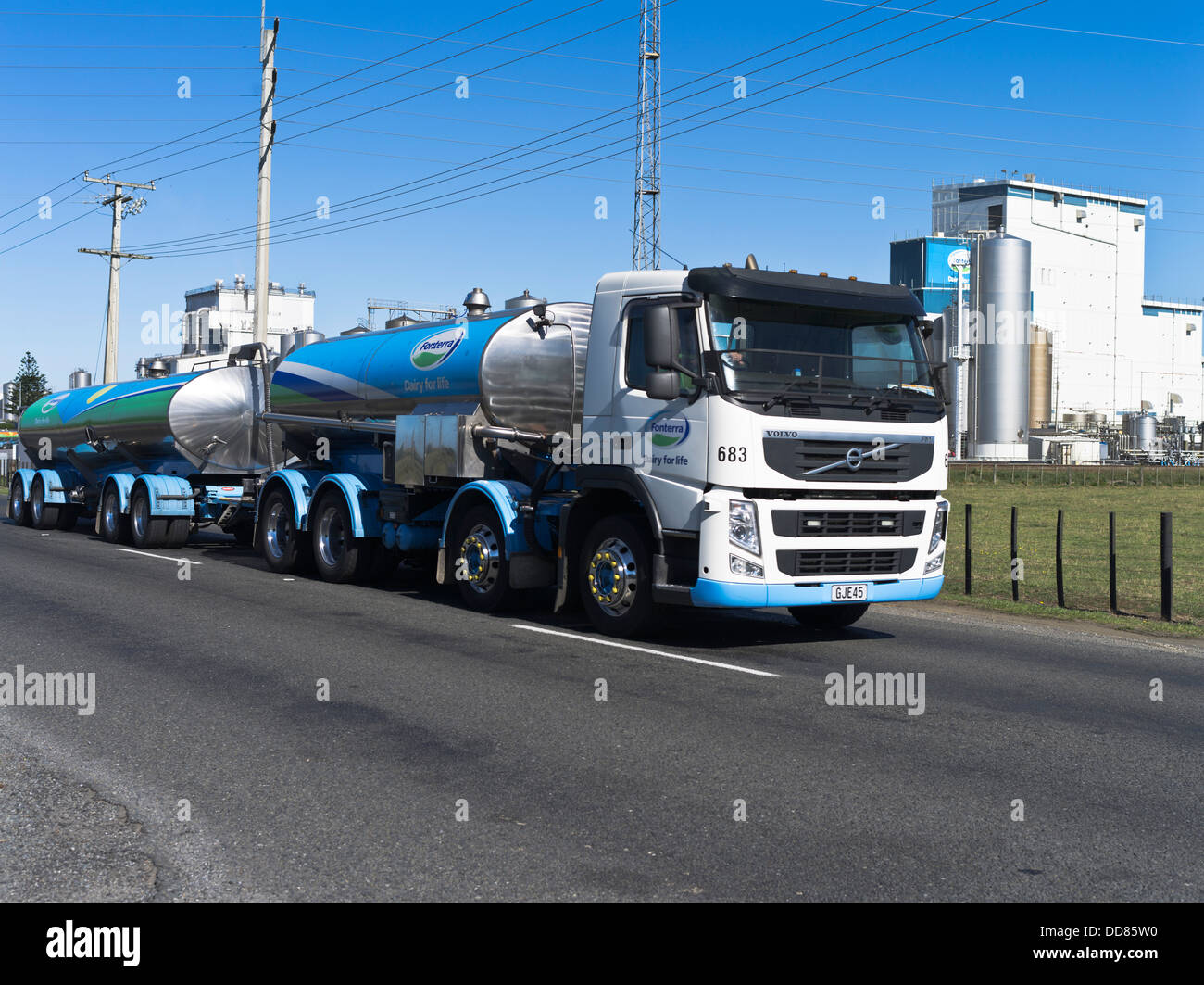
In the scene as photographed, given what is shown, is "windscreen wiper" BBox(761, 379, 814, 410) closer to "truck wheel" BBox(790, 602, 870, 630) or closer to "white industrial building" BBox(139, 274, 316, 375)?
"truck wheel" BBox(790, 602, 870, 630)

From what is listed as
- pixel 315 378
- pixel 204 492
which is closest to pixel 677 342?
pixel 315 378

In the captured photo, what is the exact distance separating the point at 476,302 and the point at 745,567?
595cm

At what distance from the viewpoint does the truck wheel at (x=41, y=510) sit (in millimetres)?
26078

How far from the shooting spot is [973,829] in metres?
5.46

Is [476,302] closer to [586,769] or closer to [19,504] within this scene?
[586,769]

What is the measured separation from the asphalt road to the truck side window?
227 centimetres

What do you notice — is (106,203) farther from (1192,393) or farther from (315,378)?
(1192,393)

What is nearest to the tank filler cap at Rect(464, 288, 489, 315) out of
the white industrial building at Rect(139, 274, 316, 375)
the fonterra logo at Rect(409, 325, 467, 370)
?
the fonterra logo at Rect(409, 325, 467, 370)

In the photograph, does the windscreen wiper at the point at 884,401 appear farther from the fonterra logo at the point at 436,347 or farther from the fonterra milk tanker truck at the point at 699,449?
the fonterra logo at the point at 436,347

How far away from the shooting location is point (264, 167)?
28969 mm

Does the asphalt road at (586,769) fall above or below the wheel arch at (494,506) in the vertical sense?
below

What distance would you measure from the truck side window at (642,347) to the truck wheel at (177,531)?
40.8ft

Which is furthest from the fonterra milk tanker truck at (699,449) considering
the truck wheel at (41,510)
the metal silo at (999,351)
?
the metal silo at (999,351)

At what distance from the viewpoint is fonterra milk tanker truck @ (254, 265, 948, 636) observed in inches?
391
